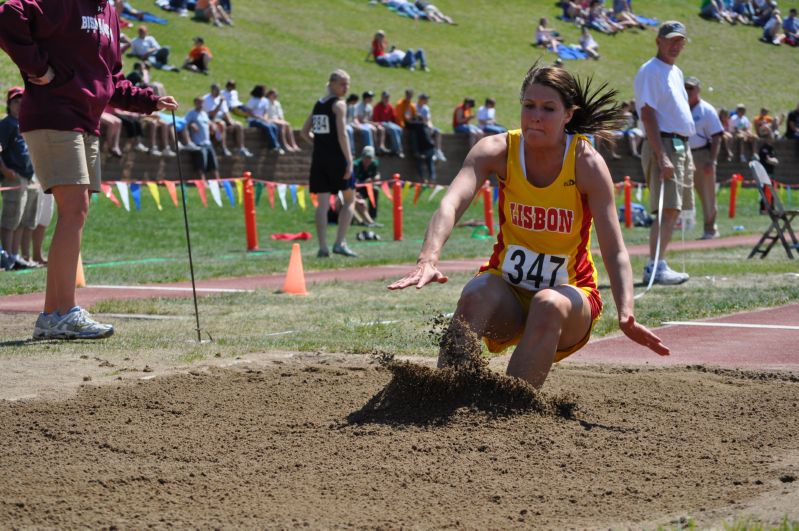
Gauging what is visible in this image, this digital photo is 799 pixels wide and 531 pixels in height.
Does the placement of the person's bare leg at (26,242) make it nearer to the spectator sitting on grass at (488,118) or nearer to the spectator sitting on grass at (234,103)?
the spectator sitting on grass at (234,103)

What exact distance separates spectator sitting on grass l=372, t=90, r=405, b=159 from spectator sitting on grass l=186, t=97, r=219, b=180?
5.35 m

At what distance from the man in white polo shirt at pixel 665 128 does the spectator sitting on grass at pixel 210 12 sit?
85.4 feet

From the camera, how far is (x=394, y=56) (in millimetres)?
38219

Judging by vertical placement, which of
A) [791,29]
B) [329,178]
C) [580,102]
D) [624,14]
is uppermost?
[624,14]

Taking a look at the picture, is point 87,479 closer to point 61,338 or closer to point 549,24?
point 61,338

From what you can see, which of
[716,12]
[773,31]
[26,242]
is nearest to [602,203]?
[26,242]

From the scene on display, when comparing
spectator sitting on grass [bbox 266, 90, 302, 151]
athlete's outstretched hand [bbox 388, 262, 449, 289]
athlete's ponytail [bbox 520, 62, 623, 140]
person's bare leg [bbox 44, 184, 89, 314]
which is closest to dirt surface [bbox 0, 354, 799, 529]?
athlete's outstretched hand [bbox 388, 262, 449, 289]

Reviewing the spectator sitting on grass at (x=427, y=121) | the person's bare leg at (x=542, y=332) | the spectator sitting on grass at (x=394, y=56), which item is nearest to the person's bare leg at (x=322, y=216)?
the person's bare leg at (x=542, y=332)

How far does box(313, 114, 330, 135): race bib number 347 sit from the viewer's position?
48.1ft

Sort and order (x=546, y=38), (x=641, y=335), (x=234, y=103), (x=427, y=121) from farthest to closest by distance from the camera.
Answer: (x=546, y=38) < (x=427, y=121) < (x=234, y=103) < (x=641, y=335)

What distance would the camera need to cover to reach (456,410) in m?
5.08

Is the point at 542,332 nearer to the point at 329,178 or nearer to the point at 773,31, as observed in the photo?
the point at 329,178

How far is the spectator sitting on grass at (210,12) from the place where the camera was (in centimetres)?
3494

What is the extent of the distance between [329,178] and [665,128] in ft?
16.6
